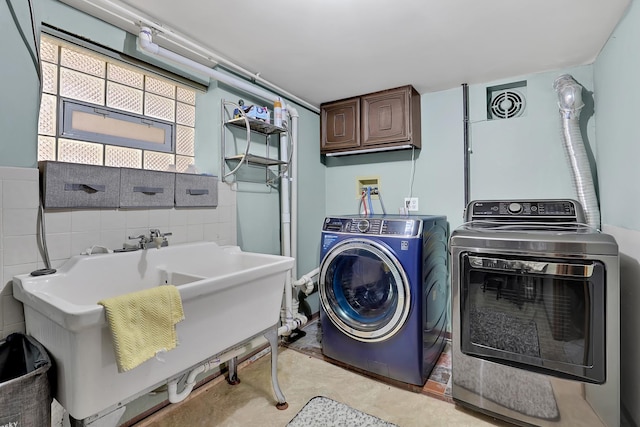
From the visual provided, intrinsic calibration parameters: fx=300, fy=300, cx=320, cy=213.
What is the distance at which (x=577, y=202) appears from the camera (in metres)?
1.99

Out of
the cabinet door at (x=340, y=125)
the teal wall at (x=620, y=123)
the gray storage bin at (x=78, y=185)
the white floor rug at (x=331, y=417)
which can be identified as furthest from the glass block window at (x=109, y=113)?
the teal wall at (x=620, y=123)

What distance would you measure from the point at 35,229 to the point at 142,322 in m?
0.73

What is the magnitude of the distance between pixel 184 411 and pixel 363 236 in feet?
4.85

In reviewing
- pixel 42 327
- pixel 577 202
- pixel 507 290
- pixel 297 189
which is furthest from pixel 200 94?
pixel 577 202

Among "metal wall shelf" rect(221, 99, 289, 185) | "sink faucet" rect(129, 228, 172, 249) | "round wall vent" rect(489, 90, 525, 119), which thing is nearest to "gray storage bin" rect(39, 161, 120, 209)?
"sink faucet" rect(129, 228, 172, 249)

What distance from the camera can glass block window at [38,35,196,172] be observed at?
153 cm

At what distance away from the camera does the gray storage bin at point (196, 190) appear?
181cm

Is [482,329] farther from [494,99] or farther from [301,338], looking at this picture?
[494,99]

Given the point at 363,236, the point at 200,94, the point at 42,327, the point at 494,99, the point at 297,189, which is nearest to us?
the point at 42,327

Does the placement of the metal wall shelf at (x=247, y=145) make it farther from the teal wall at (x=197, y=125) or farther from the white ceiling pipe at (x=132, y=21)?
the white ceiling pipe at (x=132, y=21)

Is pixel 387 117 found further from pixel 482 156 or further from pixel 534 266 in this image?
pixel 534 266

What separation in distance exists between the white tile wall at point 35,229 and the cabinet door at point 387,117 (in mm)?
1745

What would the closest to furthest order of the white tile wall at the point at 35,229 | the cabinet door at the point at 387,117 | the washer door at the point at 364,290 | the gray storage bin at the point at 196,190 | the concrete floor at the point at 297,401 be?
the white tile wall at the point at 35,229 → the concrete floor at the point at 297,401 → the gray storage bin at the point at 196,190 → the washer door at the point at 364,290 → the cabinet door at the point at 387,117

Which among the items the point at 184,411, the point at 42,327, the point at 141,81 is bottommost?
the point at 184,411
